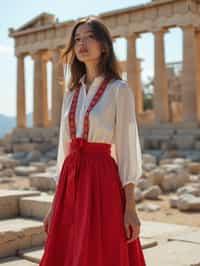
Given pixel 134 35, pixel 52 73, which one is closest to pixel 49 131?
pixel 52 73

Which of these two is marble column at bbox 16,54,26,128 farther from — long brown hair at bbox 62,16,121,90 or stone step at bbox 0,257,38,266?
long brown hair at bbox 62,16,121,90

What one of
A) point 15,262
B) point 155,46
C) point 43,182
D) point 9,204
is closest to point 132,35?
point 155,46

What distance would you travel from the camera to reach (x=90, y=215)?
405 centimetres

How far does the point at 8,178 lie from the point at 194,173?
8292mm

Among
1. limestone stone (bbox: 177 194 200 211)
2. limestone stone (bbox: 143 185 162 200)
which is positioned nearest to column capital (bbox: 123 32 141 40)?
limestone stone (bbox: 143 185 162 200)

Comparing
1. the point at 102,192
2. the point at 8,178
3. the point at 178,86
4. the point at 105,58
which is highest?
the point at 178,86

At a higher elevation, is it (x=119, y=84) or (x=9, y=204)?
(x=119, y=84)

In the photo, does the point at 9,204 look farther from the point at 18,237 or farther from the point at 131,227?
the point at 131,227

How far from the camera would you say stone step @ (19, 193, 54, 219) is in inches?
336

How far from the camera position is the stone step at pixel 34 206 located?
8.54 metres

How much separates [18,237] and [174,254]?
2244 millimetres

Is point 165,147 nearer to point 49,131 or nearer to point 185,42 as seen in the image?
point 185,42

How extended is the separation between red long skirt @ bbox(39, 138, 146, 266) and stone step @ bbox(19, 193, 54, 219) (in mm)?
4217

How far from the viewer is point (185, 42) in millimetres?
33031
